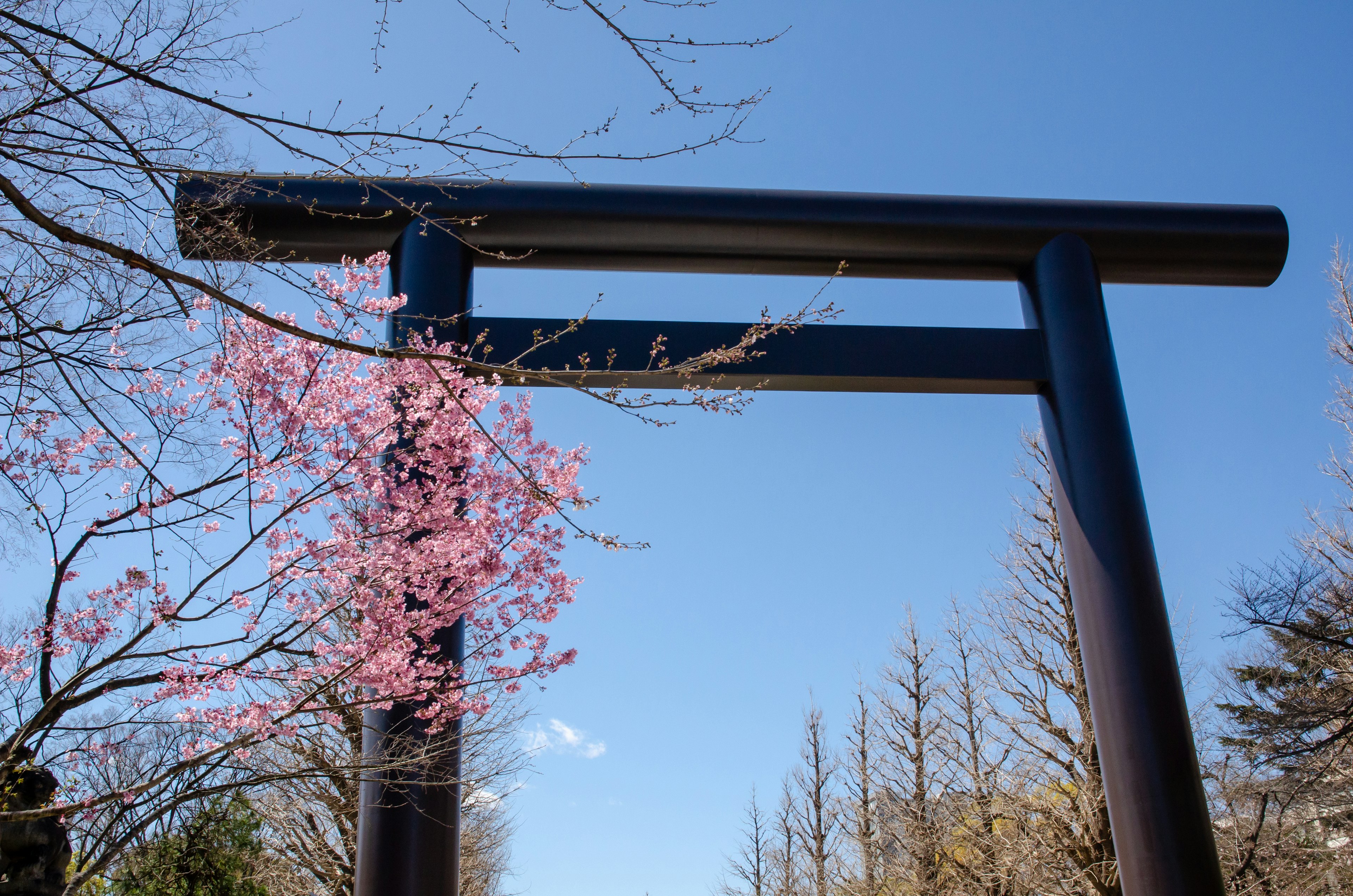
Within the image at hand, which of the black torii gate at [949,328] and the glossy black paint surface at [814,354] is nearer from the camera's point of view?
the black torii gate at [949,328]

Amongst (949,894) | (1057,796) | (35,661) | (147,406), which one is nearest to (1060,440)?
(147,406)

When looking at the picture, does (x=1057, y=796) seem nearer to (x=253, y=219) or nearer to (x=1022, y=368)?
(x=1022, y=368)

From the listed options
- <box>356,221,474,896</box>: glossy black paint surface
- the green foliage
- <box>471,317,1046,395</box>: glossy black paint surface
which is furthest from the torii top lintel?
the green foliage

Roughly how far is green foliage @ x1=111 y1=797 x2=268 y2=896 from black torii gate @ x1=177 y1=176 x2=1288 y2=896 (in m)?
3.51

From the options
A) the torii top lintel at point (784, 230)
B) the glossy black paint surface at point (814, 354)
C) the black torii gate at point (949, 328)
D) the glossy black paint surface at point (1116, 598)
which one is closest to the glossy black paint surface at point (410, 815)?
the black torii gate at point (949, 328)

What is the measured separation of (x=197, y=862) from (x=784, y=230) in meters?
5.81

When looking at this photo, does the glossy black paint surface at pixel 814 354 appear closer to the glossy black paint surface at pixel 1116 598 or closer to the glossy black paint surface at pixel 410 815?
the glossy black paint surface at pixel 1116 598

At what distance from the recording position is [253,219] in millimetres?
4074

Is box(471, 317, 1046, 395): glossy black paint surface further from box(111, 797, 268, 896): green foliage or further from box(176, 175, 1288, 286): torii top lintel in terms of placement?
box(111, 797, 268, 896): green foliage

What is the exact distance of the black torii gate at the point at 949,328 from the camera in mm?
3648

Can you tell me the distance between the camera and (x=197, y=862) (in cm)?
623

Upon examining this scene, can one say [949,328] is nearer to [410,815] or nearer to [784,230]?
[784,230]

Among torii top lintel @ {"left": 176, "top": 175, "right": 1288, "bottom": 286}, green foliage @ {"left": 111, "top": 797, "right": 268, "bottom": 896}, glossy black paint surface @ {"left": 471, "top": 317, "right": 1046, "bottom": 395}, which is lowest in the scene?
green foliage @ {"left": 111, "top": 797, "right": 268, "bottom": 896}

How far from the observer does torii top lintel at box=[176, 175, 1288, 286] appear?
13.6 feet
